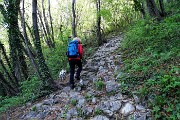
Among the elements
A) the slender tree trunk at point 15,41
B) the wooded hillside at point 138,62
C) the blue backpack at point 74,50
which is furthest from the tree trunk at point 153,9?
the slender tree trunk at point 15,41

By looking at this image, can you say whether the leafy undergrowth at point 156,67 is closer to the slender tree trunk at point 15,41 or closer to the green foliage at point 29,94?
the green foliage at point 29,94

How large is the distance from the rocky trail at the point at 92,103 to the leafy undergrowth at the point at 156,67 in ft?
1.21

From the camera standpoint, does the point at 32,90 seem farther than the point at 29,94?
Yes

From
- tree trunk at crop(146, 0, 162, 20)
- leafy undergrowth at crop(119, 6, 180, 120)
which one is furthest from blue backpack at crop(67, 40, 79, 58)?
tree trunk at crop(146, 0, 162, 20)

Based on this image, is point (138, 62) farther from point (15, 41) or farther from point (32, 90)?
point (15, 41)

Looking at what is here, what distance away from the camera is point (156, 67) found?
786 cm

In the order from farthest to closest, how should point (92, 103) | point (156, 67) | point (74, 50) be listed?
point (74, 50) → point (156, 67) → point (92, 103)

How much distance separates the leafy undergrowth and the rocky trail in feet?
1.21

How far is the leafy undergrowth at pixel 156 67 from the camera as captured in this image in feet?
20.5

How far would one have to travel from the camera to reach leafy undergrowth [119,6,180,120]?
624 cm

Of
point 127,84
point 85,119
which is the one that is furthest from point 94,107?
point 127,84

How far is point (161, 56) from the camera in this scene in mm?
8406

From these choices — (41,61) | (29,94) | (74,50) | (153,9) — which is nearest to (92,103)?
(74,50)

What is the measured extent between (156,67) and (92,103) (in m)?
2.46
